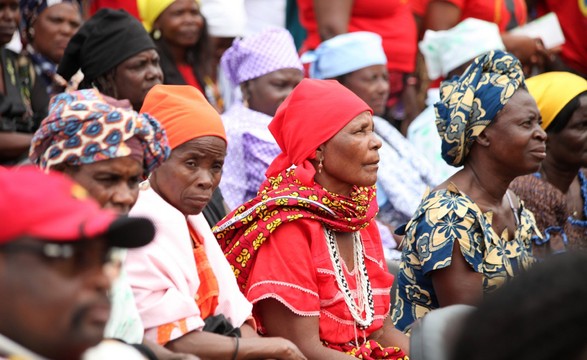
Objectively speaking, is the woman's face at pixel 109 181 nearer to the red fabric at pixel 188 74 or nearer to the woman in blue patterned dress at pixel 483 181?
the woman in blue patterned dress at pixel 483 181

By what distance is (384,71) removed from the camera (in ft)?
23.5

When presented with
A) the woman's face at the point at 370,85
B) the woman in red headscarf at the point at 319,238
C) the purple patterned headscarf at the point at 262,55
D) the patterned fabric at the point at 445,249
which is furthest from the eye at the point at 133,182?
the woman's face at the point at 370,85

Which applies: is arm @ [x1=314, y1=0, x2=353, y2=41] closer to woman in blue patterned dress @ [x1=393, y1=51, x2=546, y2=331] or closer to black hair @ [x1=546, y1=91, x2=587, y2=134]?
black hair @ [x1=546, y1=91, x2=587, y2=134]

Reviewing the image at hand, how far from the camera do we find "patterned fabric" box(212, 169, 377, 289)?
4594 mm

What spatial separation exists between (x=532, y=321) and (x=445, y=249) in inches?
113

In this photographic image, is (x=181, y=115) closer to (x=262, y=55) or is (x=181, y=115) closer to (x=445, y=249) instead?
(x=445, y=249)

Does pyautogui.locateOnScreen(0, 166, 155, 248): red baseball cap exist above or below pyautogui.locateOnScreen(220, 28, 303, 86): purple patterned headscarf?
above

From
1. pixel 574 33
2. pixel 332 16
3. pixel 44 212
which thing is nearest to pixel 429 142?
pixel 332 16

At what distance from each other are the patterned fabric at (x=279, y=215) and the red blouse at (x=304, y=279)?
0.05 meters

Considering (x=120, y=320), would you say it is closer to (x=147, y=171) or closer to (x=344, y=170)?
(x=147, y=171)

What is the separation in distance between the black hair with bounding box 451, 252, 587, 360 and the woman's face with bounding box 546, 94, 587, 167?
443 cm

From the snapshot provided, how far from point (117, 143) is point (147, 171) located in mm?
245

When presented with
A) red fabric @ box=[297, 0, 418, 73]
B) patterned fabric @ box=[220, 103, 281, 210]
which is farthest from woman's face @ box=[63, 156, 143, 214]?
red fabric @ box=[297, 0, 418, 73]

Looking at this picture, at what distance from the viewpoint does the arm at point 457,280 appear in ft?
15.6
